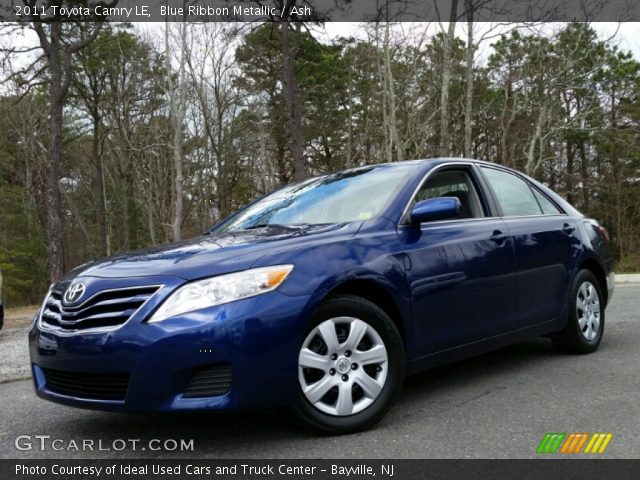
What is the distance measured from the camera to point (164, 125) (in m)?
32.5

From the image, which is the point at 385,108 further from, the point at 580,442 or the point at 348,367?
the point at 580,442

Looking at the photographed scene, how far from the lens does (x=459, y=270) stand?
3.83 meters

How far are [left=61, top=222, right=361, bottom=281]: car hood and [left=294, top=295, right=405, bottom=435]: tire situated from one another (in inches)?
A: 15.9

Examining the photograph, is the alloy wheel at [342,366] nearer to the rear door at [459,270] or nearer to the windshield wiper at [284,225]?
the rear door at [459,270]

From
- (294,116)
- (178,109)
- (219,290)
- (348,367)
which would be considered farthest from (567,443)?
(178,109)

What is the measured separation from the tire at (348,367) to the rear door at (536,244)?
4.75 ft

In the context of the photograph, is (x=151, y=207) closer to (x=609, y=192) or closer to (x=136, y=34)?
(x=136, y=34)

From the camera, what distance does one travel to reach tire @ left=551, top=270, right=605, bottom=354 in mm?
4898

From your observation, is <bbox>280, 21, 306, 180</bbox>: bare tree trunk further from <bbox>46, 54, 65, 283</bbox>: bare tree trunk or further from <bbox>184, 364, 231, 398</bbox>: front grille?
<bbox>184, 364, 231, 398</bbox>: front grille

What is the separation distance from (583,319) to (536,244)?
952 mm

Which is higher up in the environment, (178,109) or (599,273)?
(178,109)

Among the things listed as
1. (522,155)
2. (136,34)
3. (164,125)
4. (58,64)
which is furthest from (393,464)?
(522,155)

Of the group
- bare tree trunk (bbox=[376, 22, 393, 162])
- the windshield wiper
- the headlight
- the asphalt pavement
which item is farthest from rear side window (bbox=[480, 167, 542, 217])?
bare tree trunk (bbox=[376, 22, 393, 162])

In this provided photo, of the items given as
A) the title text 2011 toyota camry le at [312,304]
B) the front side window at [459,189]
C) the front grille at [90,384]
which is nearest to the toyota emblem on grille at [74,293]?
the title text 2011 toyota camry le at [312,304]
